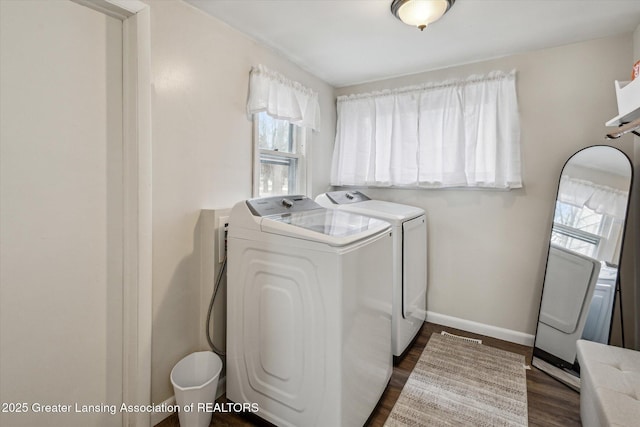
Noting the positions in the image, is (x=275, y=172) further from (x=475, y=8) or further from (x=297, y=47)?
(x=475, y=8)

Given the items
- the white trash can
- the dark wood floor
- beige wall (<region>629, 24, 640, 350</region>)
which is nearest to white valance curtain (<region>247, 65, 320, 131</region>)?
the white trash can

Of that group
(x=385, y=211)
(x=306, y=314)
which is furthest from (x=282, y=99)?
(x=306, y=314)

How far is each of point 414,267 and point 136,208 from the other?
2010 mm

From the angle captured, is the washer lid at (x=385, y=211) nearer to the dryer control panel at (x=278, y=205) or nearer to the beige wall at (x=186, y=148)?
the dryer control panel at (x=278, y=205)

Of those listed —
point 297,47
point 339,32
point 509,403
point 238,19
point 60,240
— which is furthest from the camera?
point 297,47

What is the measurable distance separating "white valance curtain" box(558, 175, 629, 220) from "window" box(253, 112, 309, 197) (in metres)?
2.11

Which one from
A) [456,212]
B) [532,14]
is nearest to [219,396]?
[456,212]

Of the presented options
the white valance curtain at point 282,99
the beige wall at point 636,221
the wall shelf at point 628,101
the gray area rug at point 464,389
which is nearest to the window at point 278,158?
the white valance curtain at point 282,99

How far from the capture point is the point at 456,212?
2664 mm

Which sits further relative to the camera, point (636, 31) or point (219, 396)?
point (636, 31)

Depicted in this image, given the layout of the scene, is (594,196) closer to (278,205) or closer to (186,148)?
(278,205)

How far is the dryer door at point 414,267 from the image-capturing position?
85.5 inches

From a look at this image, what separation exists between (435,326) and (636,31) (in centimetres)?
268

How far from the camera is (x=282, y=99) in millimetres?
2324
